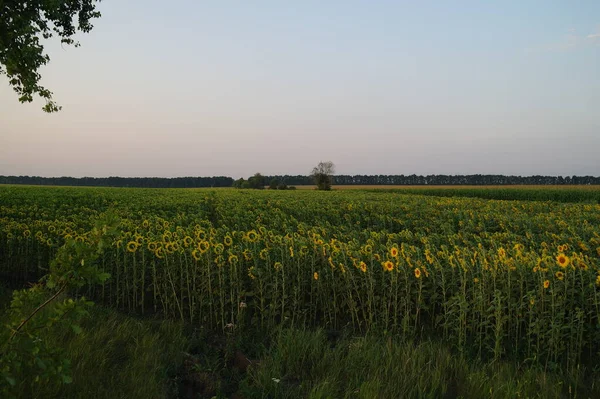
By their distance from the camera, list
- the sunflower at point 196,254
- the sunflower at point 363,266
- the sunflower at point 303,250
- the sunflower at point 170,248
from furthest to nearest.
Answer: the sunflower at point 170,248
the sunflower at point 303,250
the sunflower at point 196,254
the sunflower at point 363,266

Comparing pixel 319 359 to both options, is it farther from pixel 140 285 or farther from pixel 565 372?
pixel 140 285

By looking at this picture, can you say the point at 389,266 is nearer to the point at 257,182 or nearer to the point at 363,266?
the point at 363,266

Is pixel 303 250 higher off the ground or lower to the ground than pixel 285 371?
higher

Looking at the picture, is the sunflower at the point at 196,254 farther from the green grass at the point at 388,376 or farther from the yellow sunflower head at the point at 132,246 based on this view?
the green grass at the point at 388,376

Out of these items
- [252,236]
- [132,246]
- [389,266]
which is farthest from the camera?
[252,236]

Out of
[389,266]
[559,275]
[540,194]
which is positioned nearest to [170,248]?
[389,266]

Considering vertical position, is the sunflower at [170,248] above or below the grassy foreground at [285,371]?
above

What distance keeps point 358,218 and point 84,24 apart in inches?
458

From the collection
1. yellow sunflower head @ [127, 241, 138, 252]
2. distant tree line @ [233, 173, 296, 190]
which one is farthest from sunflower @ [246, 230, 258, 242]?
distant tree line @ [233, 173, 296, 190]

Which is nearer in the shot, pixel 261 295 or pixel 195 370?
pixel 195 370

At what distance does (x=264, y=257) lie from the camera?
21.7 ft

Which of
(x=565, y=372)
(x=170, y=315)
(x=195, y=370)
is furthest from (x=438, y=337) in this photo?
(x=170, y=315)

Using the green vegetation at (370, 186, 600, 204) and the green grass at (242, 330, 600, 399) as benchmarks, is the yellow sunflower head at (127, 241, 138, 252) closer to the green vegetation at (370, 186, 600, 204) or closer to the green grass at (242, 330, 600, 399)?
the green grass at (242, 330, 600, 399)

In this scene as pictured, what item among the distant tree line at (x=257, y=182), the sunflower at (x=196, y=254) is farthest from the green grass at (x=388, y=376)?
the distant tree line at (x=257, y=182)
